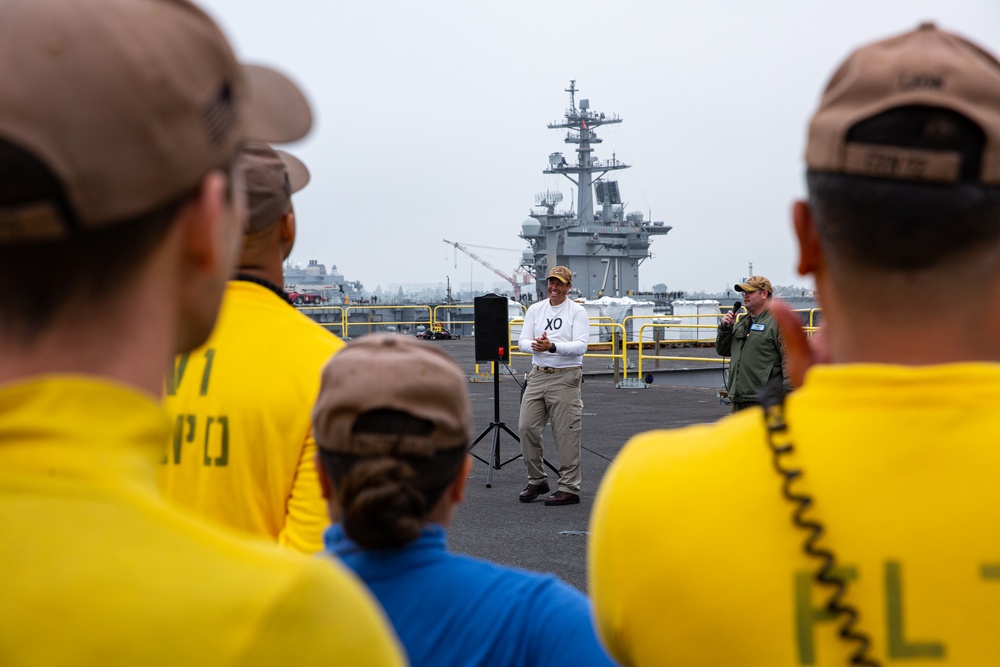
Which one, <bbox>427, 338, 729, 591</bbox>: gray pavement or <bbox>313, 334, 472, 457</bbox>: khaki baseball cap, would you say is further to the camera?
<bbox>427, 338, 729, 591</bbox>: gray pavement

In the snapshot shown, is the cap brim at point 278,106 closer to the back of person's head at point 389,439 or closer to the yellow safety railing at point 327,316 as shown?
the back of person's head at point 389,439

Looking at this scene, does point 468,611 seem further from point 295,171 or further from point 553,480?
point 553,480

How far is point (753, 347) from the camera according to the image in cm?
841

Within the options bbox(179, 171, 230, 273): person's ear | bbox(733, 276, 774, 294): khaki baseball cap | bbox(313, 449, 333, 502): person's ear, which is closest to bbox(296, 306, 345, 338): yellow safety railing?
bbox(733, 276, 774, 294): khaki baseball cap

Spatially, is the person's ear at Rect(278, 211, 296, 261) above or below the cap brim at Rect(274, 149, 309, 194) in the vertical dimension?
below

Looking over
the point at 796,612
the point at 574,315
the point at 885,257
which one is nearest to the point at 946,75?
the point at 885,257

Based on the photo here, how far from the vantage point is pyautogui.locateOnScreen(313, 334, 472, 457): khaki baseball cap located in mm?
1724

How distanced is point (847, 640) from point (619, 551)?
29 cm

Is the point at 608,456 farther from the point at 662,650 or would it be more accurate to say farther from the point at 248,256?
the point at 662,650

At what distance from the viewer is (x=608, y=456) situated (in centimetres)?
1107

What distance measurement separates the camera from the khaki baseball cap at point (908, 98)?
1.18 m

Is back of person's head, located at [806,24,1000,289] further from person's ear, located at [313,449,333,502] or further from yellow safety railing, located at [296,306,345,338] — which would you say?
yellow safety railing, located at [296,306,345,338]

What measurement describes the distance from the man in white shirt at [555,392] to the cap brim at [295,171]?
5.91 m

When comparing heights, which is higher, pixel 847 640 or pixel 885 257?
pixel 885 257
